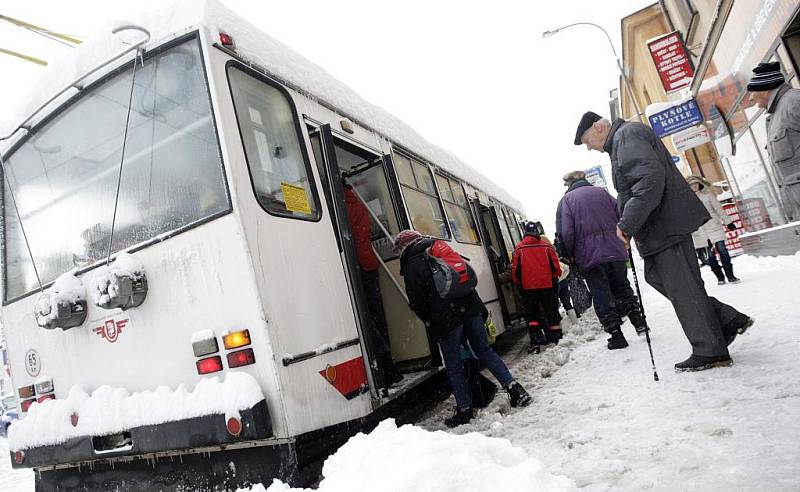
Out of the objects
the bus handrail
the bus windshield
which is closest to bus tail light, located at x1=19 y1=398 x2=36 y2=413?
the bus windshield

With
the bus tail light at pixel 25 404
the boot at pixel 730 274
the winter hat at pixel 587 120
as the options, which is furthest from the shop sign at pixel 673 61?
the bus tail light at pixel 25 404

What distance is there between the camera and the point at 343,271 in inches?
146

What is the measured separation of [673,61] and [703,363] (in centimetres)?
1127

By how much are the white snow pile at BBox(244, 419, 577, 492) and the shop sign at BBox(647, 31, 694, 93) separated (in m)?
12.6

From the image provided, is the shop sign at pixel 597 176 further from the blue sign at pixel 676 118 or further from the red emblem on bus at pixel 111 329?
the red emblem on bus at pixel 111 329

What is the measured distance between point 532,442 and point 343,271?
5.52 ft

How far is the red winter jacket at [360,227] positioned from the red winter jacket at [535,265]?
2.63 m

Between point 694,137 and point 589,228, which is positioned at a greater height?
point 694,137

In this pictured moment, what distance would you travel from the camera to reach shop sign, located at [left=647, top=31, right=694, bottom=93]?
12.1 meters

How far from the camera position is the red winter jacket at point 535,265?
22.1 ft

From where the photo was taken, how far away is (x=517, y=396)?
4.01 metres

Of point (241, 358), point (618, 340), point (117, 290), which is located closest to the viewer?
point (241, 358)

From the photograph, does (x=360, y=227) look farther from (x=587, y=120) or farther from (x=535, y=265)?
(x=535, y=265)

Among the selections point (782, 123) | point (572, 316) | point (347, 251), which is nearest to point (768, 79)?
point (782, 123)
